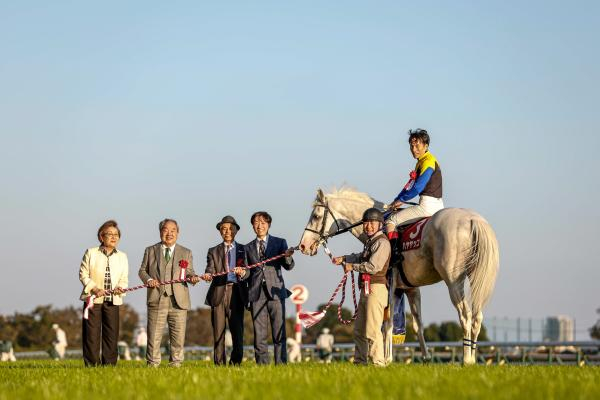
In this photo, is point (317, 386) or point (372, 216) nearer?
point (317, 386)

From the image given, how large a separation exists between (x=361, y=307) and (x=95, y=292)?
174 inches

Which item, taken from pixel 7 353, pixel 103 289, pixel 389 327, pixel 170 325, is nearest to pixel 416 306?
pixel 389 327

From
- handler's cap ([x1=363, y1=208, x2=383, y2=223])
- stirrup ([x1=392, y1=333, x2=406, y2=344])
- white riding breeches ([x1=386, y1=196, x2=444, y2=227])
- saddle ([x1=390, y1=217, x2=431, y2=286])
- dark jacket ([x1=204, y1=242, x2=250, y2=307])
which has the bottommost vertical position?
stirrup ([x1=392, y1=333, x2=406, y2=344])

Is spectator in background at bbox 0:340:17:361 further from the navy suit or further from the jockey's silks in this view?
the jockey's silks

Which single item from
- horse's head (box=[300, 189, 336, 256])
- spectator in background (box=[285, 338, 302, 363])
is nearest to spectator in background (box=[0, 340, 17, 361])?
spectator in background (box=[285, 338, 302, 363])

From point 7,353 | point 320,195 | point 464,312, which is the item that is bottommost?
Result: point 7,353

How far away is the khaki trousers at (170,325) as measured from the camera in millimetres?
15562

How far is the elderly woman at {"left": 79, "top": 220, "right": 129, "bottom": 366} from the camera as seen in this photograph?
1555 cm

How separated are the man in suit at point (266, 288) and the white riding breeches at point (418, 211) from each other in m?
1.95

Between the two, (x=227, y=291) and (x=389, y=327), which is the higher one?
(x=227, y=291)

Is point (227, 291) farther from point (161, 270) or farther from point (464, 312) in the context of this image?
point (464, 312)

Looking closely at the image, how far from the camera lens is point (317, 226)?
16.3m

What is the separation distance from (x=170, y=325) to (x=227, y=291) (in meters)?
1.03

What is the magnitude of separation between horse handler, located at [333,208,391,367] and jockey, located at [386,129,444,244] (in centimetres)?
141
